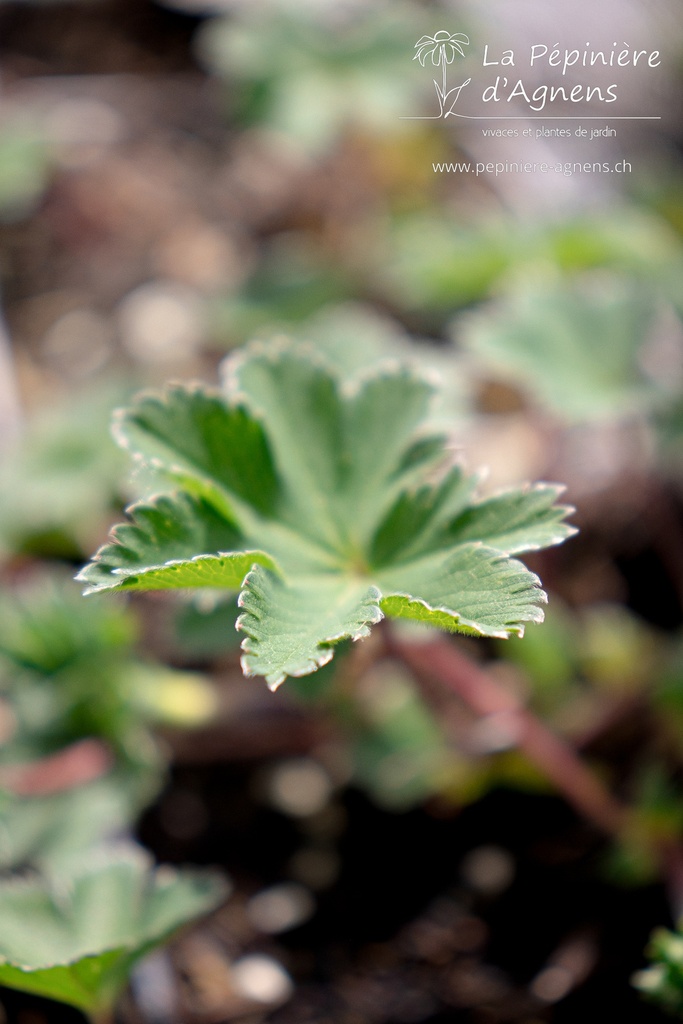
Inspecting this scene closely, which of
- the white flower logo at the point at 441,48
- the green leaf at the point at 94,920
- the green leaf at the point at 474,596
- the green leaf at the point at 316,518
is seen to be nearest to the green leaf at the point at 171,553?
the green leaf at the point at 316,518

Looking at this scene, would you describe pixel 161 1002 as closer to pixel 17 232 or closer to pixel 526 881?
pixel 526 881

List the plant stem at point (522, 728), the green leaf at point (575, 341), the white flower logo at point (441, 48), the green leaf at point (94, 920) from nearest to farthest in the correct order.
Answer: the green leaf at point (94, 920) → the plant stem at point (522, 728) → the green leaf at point (575, 341) → the white flower logo at point (441, 48)

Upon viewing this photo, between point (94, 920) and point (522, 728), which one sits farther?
point (522, 728)

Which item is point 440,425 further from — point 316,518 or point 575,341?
point 575,341

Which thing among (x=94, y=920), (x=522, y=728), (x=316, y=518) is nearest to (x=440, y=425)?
(x=316, y=518)

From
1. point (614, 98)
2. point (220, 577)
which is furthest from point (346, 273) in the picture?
point (220, 577)

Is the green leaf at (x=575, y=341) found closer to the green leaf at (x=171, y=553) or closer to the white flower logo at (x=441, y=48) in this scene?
the green leaf at (x=171, y=553)
